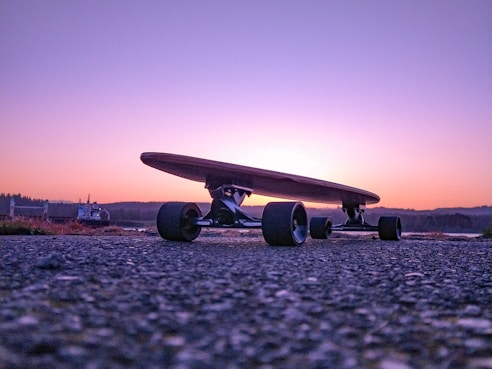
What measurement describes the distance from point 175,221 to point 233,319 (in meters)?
5.46

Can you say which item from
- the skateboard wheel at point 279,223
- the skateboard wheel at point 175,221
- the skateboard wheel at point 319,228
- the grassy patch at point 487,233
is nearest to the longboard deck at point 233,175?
the skateboard wheel at point 175,221

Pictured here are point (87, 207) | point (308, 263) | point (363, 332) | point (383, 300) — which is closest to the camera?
point (363, 332)

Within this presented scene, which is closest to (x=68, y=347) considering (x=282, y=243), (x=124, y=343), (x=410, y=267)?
(x=124, y=343)

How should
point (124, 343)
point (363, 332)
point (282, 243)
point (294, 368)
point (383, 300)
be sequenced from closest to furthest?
point (294, 368) → point (124, 343) → point (363, 332) → point (383, 300) → point (282, 243)

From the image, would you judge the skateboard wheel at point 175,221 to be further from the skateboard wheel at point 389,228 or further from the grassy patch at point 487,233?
the grassy patch at point 487,233

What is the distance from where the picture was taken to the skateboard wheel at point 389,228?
12.2m

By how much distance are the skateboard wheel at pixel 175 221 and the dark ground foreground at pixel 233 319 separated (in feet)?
12.2

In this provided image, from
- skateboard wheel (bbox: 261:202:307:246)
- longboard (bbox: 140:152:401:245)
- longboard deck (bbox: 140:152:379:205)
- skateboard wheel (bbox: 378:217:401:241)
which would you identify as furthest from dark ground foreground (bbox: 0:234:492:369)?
skateboard wheel (bbox: 378:217:401:241)

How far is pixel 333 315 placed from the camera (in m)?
2.44

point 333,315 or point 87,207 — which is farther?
point 87,207

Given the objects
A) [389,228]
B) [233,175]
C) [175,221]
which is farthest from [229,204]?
[389,228]

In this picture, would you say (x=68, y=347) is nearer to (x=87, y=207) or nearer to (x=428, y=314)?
(x=428, y=314)

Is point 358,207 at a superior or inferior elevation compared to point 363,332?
superior

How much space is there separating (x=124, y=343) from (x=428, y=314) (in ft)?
6.23
